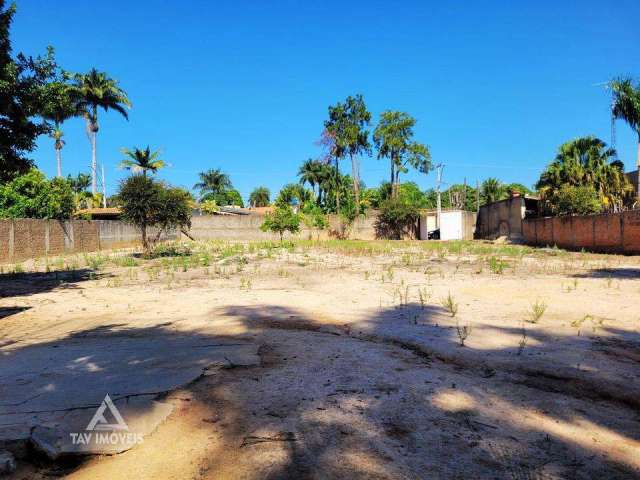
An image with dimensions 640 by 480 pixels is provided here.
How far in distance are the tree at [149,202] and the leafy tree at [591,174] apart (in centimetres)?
2143

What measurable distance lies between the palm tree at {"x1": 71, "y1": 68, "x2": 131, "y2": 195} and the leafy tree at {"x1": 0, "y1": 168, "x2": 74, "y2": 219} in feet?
37.8

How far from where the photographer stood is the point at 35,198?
23031 mm

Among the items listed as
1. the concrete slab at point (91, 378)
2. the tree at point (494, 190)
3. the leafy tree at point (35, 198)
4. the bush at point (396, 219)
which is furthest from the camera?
the tree at point (494, 190)

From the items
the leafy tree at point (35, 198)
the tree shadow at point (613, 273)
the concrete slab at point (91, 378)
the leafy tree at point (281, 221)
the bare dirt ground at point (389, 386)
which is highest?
the leafy tree at point (35, 198)

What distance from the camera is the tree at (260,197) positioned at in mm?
73188

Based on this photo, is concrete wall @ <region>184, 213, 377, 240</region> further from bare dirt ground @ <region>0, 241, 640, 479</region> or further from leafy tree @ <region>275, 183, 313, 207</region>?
bare dirt ground @ <region>0, 241, 640, 479</region>

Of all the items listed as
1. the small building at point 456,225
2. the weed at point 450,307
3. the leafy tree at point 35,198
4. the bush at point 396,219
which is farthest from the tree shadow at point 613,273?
the leafy tree at point 35,198

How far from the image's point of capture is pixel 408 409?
9.19 feet

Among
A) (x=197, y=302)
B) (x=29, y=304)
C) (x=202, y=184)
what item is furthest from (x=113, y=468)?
(x=202, y=184)

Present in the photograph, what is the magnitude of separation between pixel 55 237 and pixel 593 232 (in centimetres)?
2572

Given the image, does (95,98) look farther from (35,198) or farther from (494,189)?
(494,189)

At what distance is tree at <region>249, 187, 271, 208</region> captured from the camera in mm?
73188

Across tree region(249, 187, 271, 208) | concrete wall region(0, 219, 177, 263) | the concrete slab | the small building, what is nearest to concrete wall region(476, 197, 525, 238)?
the small building

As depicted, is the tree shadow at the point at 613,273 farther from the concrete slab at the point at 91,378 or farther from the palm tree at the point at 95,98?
A: the palm tree at the point at 95,98
